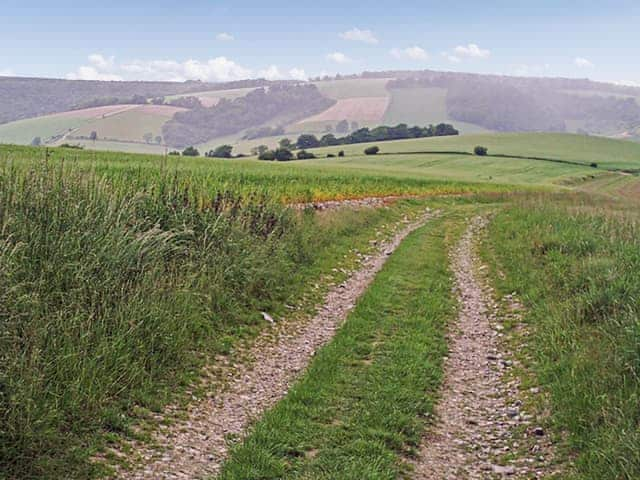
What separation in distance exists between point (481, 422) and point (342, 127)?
174m

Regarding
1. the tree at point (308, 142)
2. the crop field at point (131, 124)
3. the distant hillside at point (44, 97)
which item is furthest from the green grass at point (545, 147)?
the distant hillside at point (44, 97)

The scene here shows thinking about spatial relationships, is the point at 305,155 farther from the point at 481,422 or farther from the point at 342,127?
the point at 481,422

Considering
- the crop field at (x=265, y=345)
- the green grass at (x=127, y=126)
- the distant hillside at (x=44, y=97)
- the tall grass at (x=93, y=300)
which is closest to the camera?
the tall grass at (x=93, y=300)

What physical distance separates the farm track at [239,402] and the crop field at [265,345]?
35 mm

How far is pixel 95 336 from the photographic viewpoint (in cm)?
723

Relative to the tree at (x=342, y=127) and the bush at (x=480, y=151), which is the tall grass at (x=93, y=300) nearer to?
the bush at (x=480, y=151)

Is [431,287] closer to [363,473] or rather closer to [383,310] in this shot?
[383,310]

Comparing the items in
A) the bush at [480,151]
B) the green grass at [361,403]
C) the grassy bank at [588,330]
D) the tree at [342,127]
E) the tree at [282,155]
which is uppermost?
the tree at [342,127]

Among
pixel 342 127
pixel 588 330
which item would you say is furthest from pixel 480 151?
pixel 342 127

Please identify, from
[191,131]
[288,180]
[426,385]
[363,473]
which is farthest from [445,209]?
[191,131]

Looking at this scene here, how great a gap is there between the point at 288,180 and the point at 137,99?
16888 cm

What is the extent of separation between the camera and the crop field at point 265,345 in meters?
5.83

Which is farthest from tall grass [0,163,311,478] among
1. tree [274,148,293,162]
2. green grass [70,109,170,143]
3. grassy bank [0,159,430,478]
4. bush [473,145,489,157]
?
→ green grass [70,109,170,143]

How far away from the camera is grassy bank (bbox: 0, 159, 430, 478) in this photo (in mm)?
5738
